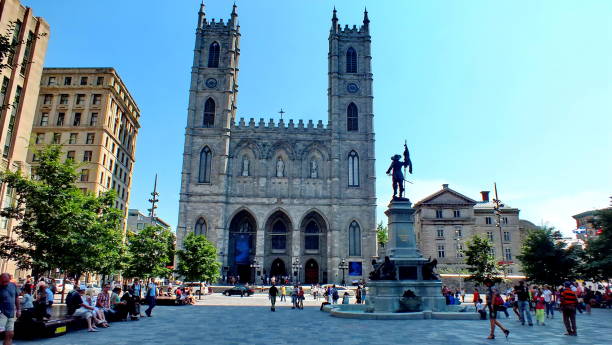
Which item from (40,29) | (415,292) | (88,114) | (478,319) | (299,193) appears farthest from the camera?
(299,193)

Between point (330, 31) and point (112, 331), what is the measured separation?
53552 millimetres

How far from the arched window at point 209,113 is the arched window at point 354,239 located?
22.3m

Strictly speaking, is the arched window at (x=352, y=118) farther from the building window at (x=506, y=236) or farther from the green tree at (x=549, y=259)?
the green tree at (x=549, y=259)

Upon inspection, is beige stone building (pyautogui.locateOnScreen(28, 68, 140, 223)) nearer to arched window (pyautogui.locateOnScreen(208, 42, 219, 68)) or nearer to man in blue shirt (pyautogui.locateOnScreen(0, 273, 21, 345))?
arched window (pyautogui.locateOnScreen(208, 42, 219, 68))

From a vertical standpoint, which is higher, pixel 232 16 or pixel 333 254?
pixel 232 16

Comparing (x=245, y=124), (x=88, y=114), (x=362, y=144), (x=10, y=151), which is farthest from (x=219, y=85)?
(x=10, y=151)

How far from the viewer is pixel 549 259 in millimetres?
27094

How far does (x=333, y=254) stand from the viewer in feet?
157

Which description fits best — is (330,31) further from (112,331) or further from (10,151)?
(112,331)

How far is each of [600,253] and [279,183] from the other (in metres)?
34.2

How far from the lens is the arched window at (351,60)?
2216 inches

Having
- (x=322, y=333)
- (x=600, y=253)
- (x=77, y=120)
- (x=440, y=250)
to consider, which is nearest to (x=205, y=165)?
(x=77, y=120)

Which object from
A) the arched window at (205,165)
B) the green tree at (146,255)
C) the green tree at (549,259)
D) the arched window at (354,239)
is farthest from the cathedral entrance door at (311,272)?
the green tree at (549,259)

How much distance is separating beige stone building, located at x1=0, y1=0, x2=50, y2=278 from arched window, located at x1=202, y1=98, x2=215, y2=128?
25.2 m
